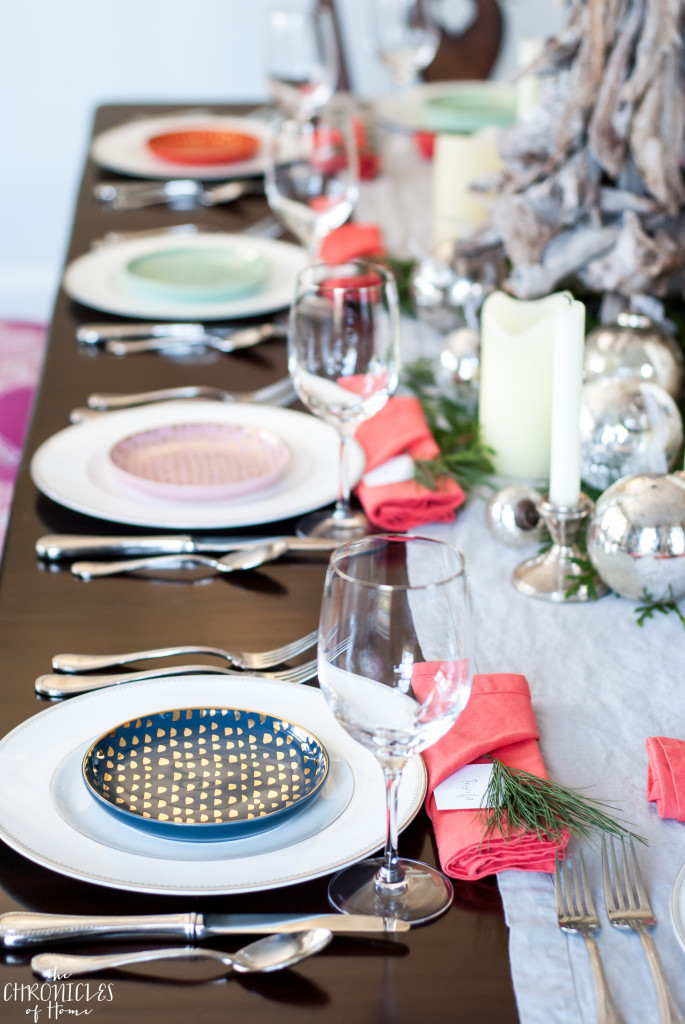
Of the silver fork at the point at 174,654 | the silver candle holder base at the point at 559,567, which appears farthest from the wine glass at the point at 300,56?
the silver fork at the point at 174,654

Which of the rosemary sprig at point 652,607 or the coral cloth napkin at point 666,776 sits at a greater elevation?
the coral cloth napkin at point 666,776

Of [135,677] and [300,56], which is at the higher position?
[300,56]

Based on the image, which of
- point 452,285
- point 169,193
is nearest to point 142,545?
point 452,285

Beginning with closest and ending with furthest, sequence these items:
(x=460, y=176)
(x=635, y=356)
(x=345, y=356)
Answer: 1. (x=345, y=356)
2. (x=635, y=356)
3. (x=460, y=176)

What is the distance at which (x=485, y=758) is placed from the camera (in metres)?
0.72

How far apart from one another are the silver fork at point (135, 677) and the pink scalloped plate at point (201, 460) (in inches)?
9.9

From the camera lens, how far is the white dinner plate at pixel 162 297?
4.84 ft

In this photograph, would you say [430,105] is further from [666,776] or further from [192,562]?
[666,776]

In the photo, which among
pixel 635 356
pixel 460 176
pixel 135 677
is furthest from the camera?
pixel 460 176

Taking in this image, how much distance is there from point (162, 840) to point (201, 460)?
517 mm

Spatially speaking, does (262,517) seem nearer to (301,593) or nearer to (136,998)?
(301,593)

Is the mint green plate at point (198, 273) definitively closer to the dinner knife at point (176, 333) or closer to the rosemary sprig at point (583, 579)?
the dinner knife at point (176, 333)

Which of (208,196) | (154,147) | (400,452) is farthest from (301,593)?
(154,147)

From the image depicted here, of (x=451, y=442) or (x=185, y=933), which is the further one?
(x=451, y=442)
